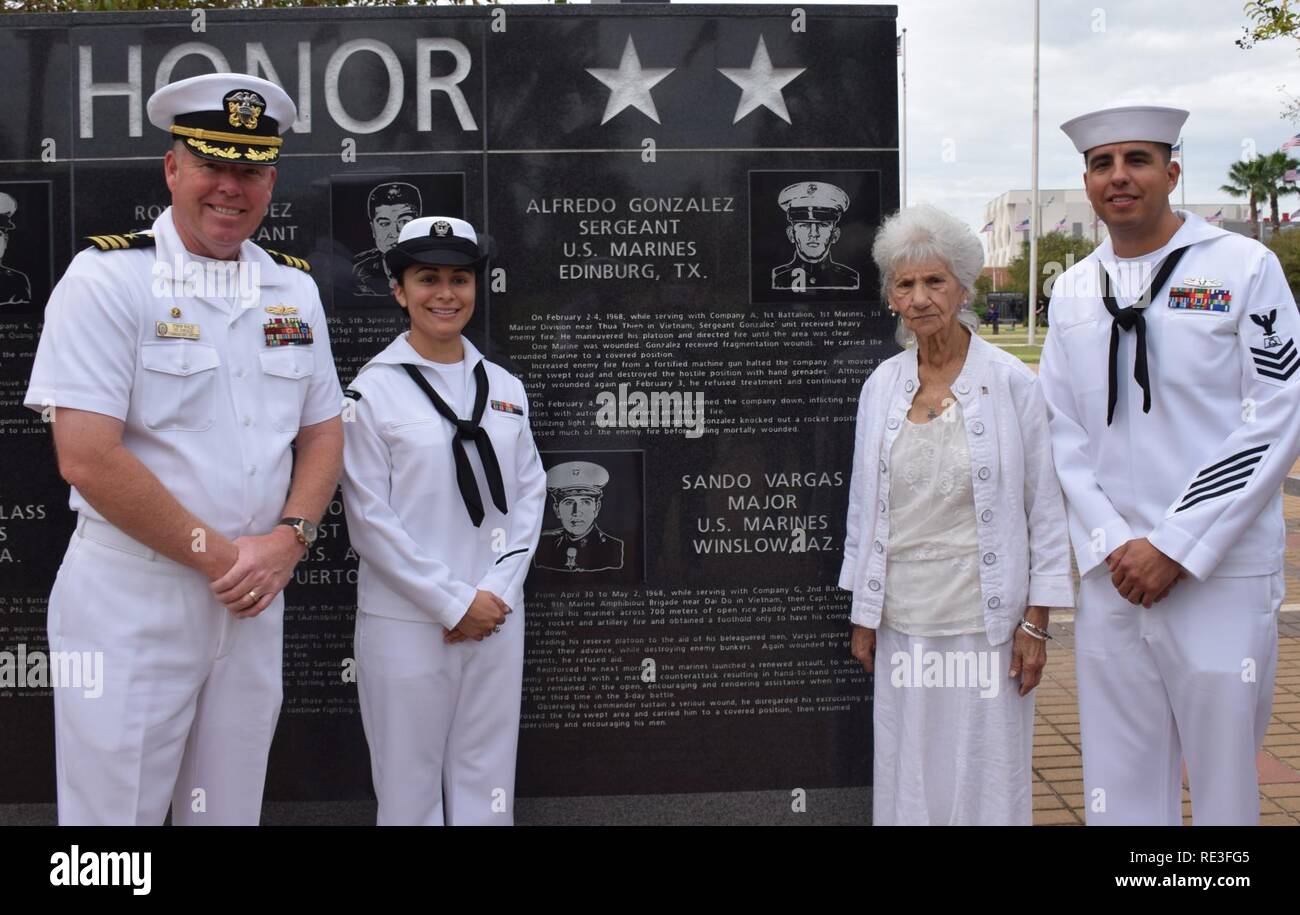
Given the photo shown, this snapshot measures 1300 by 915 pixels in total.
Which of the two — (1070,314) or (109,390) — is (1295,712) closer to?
(1070,314)

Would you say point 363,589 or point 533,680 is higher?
point 363,589

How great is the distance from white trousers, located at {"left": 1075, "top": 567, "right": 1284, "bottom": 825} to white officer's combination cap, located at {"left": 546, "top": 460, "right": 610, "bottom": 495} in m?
1.79

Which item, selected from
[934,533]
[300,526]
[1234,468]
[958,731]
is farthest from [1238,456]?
[300,526]

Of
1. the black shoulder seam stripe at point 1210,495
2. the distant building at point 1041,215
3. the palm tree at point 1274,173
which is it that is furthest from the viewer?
the distant building at point 1041,215

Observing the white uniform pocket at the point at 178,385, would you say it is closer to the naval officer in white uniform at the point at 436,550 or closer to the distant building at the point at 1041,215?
the naval officer in white uniform at the point at 436,550

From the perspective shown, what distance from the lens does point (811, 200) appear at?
4.44 metres

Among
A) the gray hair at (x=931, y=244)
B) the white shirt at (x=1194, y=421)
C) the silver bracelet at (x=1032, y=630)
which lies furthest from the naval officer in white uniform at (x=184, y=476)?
the white shirt at (x=1194, y=421)

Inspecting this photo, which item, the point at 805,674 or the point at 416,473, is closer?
the point at 416,473

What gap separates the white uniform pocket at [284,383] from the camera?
324cm

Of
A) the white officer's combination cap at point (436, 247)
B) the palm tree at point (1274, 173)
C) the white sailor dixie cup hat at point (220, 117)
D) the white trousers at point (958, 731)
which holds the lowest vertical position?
the white trousers at point (958, 731)

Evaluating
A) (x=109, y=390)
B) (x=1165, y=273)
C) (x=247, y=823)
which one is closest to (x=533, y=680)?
(x=247, y=823)

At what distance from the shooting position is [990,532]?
3459 millimetres

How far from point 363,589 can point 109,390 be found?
0.99 meters

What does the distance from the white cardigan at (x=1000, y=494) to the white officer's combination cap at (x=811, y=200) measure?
1.02m
